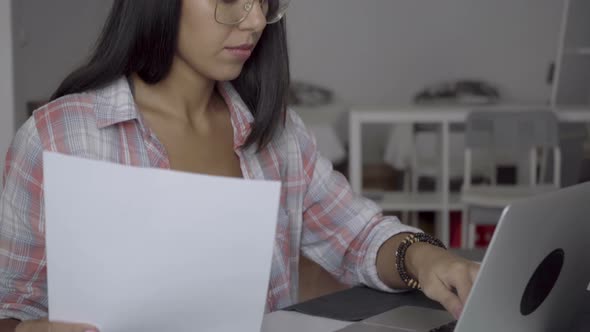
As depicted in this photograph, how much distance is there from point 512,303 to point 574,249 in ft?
0.44

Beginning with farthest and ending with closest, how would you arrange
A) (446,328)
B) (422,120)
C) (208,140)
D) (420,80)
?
(420,80), (422,120), (208,140), (446,328)

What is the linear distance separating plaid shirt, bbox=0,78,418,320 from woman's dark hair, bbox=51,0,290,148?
31 mm

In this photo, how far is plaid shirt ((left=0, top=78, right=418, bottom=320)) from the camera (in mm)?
1150

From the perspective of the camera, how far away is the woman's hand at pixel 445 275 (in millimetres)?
1049

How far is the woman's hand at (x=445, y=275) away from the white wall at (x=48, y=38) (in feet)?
8.21

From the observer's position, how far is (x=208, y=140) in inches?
54.3

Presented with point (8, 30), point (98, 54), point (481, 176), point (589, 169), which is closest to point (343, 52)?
point (481, 176)

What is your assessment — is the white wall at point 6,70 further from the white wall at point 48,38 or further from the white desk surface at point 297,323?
the white desk surface at point 297,323

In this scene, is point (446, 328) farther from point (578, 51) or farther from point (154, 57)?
point (578, 51)

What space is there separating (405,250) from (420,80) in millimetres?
5871

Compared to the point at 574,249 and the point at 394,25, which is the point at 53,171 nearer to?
the point at 574,249

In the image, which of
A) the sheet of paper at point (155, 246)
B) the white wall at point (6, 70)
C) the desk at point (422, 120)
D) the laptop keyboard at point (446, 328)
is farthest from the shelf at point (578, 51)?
the sheet of paper at point (155, 246)

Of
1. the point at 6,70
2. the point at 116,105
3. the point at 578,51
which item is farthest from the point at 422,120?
the point at 116,105

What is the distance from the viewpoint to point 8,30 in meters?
2.88
